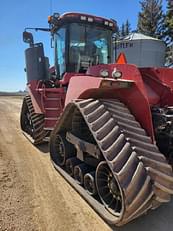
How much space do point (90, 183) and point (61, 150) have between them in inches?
47.3

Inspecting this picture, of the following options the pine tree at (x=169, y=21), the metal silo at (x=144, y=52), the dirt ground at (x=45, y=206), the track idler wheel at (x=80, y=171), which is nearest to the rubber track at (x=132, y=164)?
the dirt ground at (x=45, y=206)

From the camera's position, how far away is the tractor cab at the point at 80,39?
16.0ft

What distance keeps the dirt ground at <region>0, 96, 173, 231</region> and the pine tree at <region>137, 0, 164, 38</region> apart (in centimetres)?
2834

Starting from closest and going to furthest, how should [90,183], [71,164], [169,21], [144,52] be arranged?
[90,183] < [71,164] < [144,52] < [169,21]

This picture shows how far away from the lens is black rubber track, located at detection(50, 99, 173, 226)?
7.20 feet

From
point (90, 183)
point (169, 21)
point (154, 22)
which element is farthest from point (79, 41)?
point (154, 22)

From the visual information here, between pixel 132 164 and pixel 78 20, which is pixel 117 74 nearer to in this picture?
pixel 132 164

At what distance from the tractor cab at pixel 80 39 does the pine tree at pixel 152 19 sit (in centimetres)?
2603

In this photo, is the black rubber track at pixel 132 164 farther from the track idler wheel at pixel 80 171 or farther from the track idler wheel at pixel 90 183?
the track idler wheel at pixel 80 171

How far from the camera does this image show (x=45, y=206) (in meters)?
2.98

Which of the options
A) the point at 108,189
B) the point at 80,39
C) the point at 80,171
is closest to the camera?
the point at 108,189

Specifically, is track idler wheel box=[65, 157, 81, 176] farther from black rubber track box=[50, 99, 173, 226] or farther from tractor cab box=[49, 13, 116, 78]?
tractor cab box=[49, 13, 116, 78]

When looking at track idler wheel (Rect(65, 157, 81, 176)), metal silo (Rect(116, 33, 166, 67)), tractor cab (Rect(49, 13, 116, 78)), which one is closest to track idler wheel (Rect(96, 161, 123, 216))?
track idler wheel (Rect(65, 157, 81, 176))

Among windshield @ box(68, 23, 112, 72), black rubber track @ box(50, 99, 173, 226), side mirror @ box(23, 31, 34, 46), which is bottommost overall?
black rubber track @ box(50, 99, 173, 226)
